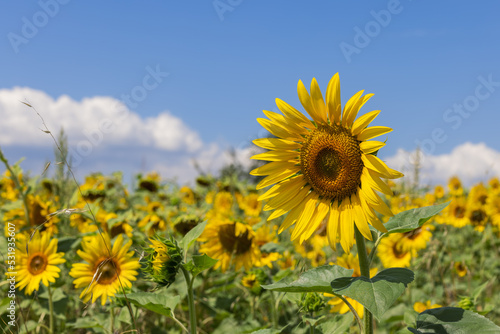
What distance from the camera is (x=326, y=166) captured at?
1.76 metres

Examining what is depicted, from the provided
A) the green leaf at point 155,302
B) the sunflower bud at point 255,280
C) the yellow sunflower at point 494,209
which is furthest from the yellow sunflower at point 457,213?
the green leaf at point 155,302

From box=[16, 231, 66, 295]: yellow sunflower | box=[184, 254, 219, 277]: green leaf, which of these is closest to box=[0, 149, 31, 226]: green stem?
box=[16, 231, 66, 295]: yellow sunflower

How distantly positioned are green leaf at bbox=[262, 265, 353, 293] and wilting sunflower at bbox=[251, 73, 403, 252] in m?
0.16

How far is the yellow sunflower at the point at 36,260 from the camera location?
2.74 meters

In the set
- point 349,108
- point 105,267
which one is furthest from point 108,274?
point 349,108

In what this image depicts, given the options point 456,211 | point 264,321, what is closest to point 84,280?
point 264,321

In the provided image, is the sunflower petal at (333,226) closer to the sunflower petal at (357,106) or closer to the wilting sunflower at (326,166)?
the wilting sunflower at (326,166)

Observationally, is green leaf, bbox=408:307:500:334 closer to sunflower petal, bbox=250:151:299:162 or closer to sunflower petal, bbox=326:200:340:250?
sunflower petal, bbox=326:200:340:250

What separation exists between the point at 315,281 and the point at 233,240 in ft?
5.29

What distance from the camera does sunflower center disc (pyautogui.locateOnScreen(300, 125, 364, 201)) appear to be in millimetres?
1712

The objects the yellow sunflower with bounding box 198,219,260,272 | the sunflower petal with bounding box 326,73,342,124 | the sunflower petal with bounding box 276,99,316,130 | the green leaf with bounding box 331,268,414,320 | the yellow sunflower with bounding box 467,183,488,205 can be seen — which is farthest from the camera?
the yellow sunflower with bounding box 467,183,488,205

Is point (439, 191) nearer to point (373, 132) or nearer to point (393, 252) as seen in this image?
point (393, 252)

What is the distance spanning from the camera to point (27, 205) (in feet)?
10.7

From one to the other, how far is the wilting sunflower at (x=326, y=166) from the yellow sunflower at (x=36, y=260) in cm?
162
